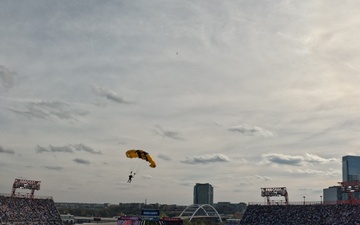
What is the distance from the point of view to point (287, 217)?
88.1 meters

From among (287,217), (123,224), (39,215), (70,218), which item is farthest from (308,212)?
(70,218)

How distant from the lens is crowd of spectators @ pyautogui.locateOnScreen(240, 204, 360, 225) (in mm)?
79113

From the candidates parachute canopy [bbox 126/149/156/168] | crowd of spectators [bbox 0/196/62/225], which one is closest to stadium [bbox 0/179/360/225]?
crowd of spectators [bbox 0/196/62/225]

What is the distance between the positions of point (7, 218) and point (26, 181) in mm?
16848

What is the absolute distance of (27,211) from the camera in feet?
308

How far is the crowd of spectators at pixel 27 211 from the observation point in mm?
87050

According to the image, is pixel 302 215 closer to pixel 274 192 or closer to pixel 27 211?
pixel 274 192

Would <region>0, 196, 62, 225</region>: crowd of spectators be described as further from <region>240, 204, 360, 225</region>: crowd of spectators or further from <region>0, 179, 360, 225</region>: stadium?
<region>240, 204, 360, 225</region>: crowd of spectators

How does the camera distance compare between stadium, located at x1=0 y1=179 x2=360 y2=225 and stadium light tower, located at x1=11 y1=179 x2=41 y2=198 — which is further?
stadium light tower, located at x1=11 y1=179 x2=41 y2=198

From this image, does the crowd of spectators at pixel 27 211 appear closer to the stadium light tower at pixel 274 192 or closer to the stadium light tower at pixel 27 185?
the stadium light tower at pixel 27 185

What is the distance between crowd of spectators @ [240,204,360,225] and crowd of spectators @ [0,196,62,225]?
47.7 meters

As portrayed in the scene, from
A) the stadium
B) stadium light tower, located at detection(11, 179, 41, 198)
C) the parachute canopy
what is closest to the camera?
the parachute canopy

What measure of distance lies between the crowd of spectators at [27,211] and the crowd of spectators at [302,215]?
47.7 metres

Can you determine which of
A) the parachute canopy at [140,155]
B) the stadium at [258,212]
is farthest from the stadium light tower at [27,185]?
the parachute canopy at [140,155]
